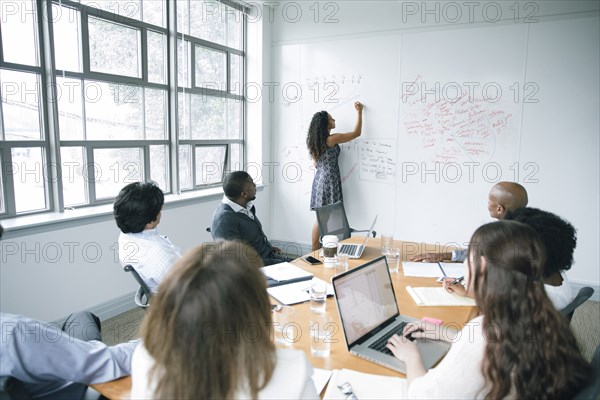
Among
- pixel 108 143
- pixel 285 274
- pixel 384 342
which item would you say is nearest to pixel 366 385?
pixel 384 342

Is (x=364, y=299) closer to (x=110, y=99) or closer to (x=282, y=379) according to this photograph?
(x=282, y=379)

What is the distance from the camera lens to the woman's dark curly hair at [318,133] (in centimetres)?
440

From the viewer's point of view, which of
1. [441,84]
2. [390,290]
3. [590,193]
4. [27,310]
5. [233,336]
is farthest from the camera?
[441,84]

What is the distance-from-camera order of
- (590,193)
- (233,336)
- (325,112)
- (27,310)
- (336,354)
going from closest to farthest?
1. (233,336)
2. (336,354)
3. (27,310)
4. (590,193)
5. (325,112)

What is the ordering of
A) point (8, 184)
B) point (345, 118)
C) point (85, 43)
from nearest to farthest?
point (8, 184)
point (85, 43)
point (345, 118)

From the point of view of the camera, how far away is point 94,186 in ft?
10.8

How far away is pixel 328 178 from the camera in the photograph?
441 cm

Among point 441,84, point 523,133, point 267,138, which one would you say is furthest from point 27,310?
point 523,133

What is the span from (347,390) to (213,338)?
556mm

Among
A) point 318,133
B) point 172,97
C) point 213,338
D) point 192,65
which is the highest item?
point 192,65

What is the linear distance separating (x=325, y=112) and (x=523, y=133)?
1.89 meters

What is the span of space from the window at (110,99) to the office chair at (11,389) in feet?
7.02

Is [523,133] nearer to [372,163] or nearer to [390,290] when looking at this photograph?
[372,163]

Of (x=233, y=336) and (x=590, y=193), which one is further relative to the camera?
(x=590, y=193)
